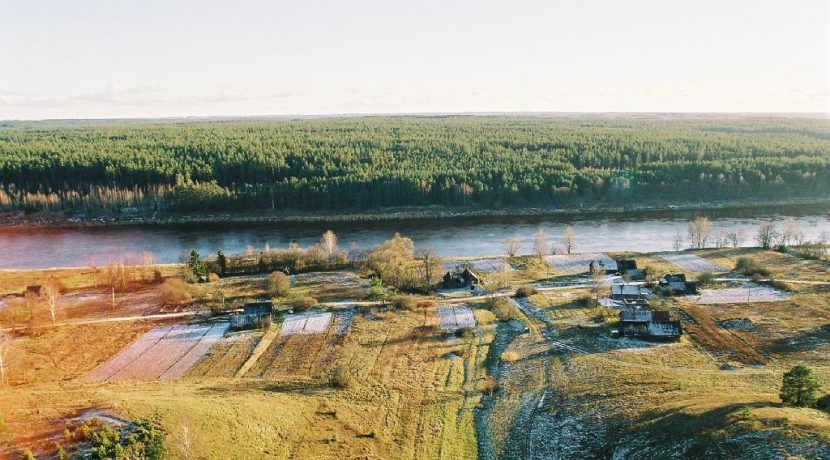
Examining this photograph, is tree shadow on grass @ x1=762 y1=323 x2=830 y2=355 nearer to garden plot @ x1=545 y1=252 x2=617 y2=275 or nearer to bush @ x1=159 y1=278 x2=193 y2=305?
garden plot @ x1=545 y1=252 x2=617 y2=275

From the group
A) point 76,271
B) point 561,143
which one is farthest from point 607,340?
point 561,143

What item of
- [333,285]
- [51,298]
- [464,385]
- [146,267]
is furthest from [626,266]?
[51,298]

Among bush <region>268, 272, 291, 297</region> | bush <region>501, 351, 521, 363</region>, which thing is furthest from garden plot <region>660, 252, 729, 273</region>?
bush <region>268, 272, 291, 297</region>

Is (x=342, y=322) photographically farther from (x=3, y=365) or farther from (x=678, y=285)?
(x=678, y=285)

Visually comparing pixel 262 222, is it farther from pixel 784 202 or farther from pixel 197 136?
pixel 197 136

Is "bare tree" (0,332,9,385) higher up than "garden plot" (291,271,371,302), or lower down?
higher up
